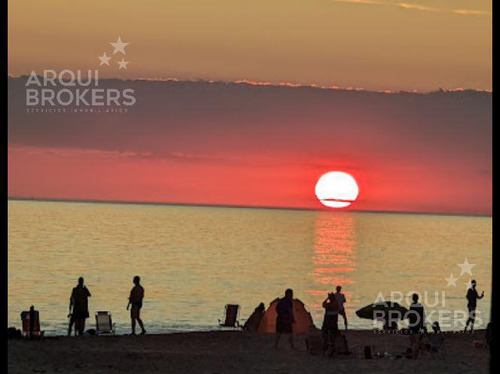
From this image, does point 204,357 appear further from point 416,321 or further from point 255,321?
point 255,321

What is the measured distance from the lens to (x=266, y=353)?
83.9 ft

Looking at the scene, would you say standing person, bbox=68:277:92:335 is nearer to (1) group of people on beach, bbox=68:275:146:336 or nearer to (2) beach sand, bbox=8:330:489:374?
(1) group of people on beach, bbox=68:275:146:336

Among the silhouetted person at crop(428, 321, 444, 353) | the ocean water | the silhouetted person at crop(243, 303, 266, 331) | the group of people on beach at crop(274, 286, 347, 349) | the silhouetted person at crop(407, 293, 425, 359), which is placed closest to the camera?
the silhouetted person at crop(407, 293, 425, 359)

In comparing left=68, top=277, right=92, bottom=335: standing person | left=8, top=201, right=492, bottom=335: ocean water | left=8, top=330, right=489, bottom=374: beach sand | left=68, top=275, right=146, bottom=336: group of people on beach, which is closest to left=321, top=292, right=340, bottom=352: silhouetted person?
left=8, top=330, right=489, bottom=374: beach sand

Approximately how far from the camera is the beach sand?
21984 millimetres

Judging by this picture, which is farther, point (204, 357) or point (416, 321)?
point (204, 357)

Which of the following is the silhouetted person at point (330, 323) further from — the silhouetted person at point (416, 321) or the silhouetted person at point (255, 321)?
the silhouetted person at point (255, 321)

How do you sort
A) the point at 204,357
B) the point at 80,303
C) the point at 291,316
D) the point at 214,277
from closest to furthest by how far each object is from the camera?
the point at 204,357 < the point at 291,316 < the point at 80,303 < the point at 214,277

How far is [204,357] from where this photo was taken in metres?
24.3

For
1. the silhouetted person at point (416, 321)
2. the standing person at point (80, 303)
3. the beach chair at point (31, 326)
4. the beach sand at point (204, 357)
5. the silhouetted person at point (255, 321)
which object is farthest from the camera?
the silhouetted person at point (255, 321)

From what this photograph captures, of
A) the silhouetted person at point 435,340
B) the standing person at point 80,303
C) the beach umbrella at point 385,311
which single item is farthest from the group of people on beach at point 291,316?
the beach umbrella at point 385,311

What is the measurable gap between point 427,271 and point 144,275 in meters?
40.4

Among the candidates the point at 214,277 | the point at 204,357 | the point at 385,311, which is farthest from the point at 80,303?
the point at 214,277

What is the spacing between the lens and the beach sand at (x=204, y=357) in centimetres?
2198
